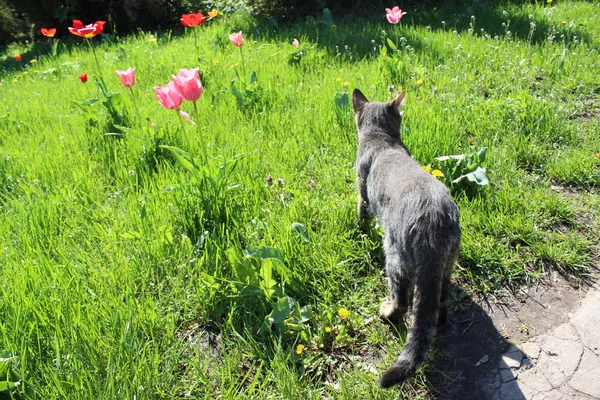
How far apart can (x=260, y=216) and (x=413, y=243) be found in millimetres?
1212

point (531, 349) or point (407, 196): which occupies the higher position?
point (407, 196)

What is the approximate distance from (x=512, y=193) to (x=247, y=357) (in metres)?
2.05

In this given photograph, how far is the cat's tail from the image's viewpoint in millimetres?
1647

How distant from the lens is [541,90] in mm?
4105

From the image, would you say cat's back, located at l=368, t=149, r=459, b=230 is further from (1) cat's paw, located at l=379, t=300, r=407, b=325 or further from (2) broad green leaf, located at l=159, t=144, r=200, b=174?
(2) broad green leaf, located at l=159, t=144, r=200, b=174

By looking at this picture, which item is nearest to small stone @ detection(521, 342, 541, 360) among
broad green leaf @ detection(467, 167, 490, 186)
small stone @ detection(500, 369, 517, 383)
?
small stone @ detection(500, 369, 517, 383)

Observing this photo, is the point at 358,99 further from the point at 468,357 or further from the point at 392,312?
the point at 468,357

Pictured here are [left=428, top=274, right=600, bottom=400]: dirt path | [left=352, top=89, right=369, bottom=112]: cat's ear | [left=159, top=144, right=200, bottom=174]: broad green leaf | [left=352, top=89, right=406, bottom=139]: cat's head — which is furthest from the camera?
[left=352, top=89, right=369, bottom=112]: cat's ear

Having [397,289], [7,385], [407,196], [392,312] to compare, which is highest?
[407,196]

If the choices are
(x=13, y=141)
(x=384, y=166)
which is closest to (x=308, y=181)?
(x=384, y=166)

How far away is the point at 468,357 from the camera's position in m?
2.08

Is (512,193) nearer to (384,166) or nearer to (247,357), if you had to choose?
(384,166)

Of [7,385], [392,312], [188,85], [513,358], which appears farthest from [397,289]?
[7,385]

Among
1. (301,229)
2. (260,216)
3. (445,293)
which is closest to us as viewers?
(445,293)
